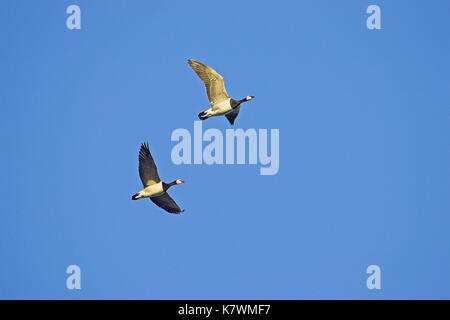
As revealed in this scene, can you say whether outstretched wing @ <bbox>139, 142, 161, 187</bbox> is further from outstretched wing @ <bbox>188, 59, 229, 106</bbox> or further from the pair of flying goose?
outstretched wing @ <bbox>188, 59, 229, 106</bbox>

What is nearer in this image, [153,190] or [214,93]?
[153,190]

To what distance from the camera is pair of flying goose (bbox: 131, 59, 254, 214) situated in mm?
21875

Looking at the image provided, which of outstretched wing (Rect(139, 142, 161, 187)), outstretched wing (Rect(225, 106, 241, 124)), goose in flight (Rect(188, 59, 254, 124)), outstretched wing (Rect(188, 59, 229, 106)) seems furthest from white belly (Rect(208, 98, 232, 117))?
outstretched wing (Rect(139, 142, 161, 187))

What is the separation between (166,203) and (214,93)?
11.0ft

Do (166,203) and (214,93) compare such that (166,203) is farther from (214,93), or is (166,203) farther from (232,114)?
(214,93)

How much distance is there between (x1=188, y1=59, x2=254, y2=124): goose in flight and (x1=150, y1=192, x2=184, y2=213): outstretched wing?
244 cm

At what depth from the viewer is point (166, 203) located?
2288 centimetres

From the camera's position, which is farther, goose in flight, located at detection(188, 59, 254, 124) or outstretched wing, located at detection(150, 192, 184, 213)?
outstretched wing, located at detection(150, 192, 184, 213)

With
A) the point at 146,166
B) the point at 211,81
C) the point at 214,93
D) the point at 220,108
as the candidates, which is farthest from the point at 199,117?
the point at 146,166

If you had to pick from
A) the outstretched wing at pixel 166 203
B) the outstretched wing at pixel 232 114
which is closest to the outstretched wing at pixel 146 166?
the outstretched wing at pixel 166 203
